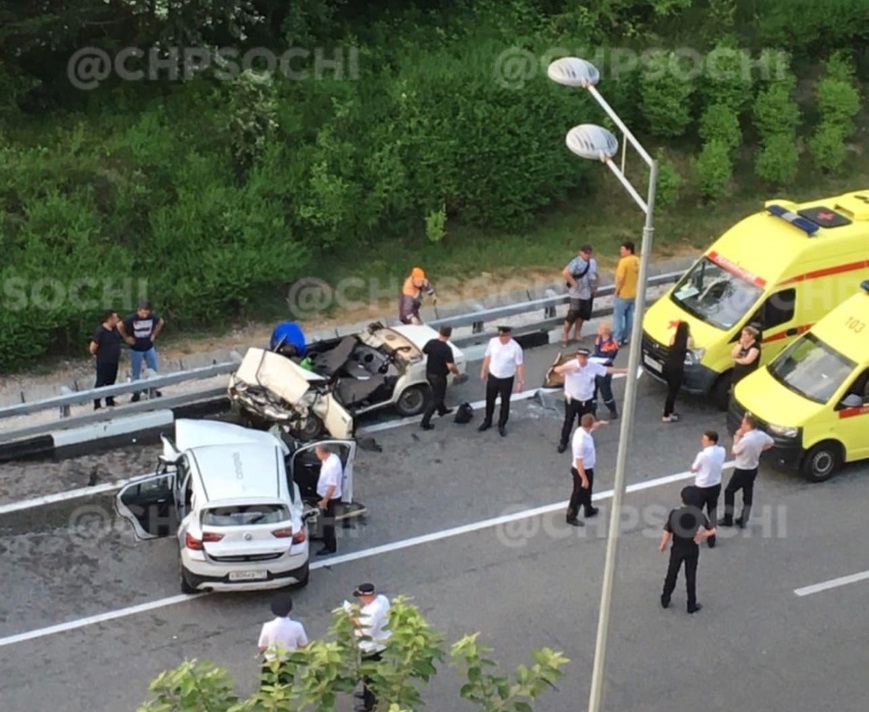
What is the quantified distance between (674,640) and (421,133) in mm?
11139

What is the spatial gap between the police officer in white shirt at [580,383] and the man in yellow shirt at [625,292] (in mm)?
2116

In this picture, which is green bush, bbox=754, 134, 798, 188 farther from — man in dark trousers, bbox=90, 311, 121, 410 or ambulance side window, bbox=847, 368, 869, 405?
man in dark trousers, bbox=90, 311, 121, 410

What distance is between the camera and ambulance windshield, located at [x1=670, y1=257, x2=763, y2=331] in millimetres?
19359

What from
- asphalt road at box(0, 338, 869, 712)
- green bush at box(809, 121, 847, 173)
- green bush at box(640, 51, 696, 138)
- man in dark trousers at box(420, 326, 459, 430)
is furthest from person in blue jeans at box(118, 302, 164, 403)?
green bush at box(809, 121, 847, 173)

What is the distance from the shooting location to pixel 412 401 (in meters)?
19.0

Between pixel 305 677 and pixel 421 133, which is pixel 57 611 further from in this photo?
pixel 421 133

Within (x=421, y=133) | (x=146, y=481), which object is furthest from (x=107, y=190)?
(x=146, y=481)

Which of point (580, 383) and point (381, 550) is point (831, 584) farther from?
point (381, 550)

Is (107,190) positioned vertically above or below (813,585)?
above

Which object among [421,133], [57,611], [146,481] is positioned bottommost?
[57,611]

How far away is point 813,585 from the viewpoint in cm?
1608

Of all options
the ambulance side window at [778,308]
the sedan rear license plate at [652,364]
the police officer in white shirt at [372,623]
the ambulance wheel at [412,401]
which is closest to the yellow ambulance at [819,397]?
the ambulance side window at [778,308]

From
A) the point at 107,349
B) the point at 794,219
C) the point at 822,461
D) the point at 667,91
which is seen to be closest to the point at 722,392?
the point at 822,461

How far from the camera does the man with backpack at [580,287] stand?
2022 cm
